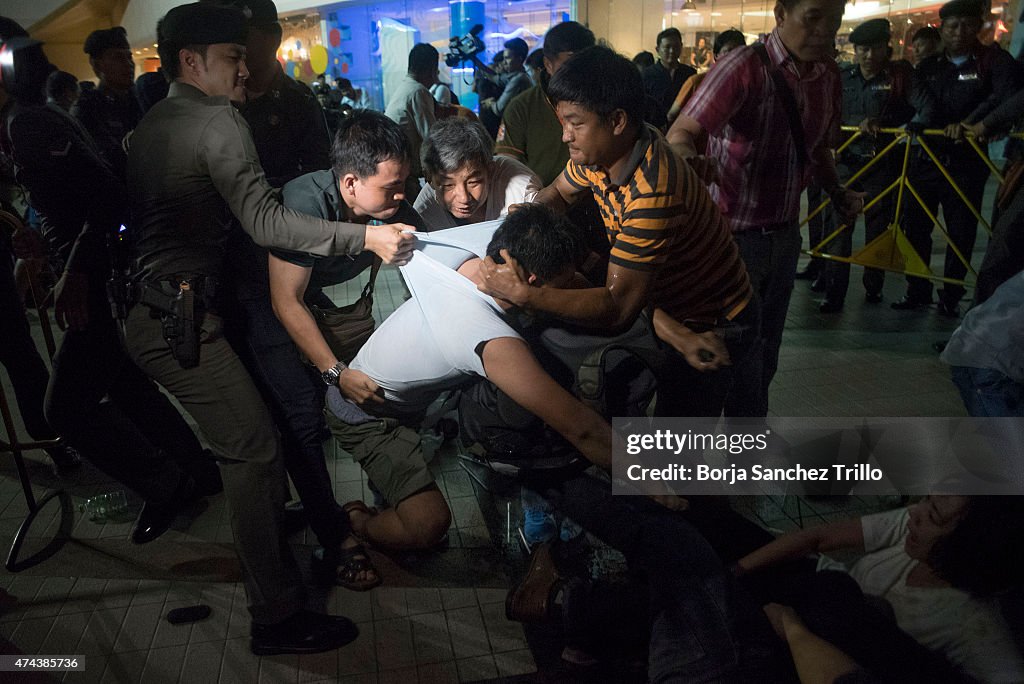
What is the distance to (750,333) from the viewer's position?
2.06 metres

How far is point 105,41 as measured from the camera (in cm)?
194

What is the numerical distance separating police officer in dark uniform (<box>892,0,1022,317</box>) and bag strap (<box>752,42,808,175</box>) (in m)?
2.49

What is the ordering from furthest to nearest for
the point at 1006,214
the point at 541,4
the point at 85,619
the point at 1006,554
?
the point at 541,4 < the point at 1006,214 < the point at 85,619 < the point at 1006,554

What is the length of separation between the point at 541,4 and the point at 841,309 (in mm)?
3833

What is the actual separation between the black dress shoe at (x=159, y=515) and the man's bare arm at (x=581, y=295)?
1.54m

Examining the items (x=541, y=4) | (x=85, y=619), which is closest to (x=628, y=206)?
(x=85, y=619)

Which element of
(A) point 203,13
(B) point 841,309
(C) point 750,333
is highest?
(A) point 203,13

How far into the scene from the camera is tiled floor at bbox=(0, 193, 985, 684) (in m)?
1.81

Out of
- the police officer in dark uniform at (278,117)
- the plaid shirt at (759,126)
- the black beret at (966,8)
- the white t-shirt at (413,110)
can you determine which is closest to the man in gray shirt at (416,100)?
the white t-shirt at (413,110)

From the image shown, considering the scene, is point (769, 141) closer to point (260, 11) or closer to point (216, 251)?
point (260, 11)

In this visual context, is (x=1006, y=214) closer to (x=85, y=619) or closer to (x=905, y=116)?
(x=905, y=116)

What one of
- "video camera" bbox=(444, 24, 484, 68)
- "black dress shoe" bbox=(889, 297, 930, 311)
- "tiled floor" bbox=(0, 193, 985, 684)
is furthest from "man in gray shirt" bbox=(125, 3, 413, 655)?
"black dress shoe" bbox=(889, 297, 930, 311)

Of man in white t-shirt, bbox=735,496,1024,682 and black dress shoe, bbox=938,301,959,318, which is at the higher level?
man in white t-shirt, bbox=735,496,1024,682

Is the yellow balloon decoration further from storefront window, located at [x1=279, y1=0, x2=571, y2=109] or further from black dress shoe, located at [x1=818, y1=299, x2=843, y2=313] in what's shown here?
black dress shoe, located at [x1=818, y1=299, x2=843, y2=313]
